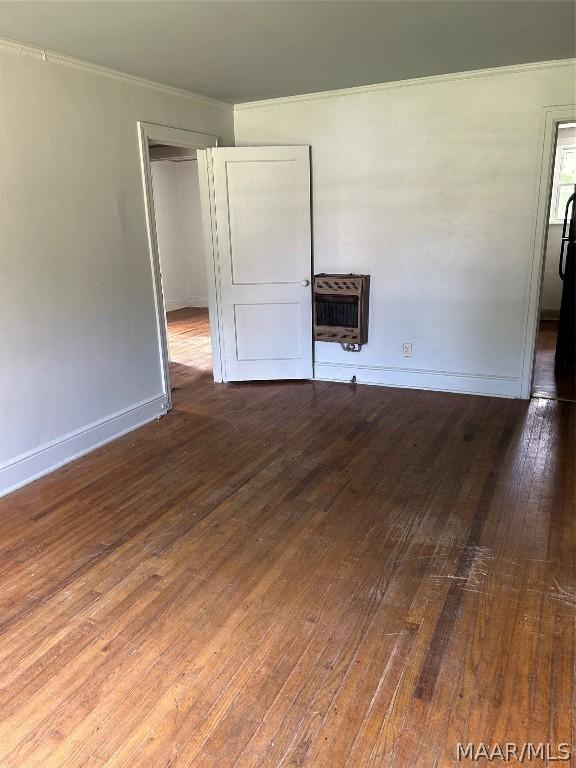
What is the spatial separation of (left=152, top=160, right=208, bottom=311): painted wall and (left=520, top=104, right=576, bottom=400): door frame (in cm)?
615

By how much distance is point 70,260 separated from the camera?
3.36 meters

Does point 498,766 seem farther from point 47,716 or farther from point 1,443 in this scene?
point 1,443

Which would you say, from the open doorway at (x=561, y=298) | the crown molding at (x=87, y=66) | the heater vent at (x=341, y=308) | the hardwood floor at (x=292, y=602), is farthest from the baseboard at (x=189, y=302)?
the hardwood floor at (x=292, y=602)

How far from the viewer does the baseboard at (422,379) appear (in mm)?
4410

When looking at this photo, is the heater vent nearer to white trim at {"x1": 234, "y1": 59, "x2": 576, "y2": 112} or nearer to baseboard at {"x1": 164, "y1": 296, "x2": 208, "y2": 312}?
white trim at {"x1": 234, "y1": 59, "x2": 576, "y2": 112}

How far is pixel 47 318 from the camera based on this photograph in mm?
3260

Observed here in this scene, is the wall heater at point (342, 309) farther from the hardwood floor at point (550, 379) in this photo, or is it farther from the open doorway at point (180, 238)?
the open doorway at point (180, 238)

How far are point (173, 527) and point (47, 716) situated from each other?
3.53 ft

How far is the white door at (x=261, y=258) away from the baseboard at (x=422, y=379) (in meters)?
0.26

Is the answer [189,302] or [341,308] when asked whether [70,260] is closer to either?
[341,308]

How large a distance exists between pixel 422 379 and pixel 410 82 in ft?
7.75

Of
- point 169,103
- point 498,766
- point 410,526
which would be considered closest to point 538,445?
point 410,526

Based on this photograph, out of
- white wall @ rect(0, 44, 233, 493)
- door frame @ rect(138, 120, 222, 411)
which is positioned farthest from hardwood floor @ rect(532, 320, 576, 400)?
white wall @ rect(0, 44, 233, 493)

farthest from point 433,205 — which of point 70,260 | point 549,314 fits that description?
point 549,314
